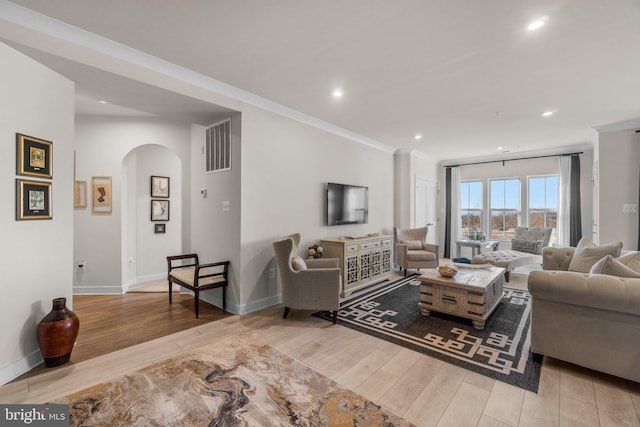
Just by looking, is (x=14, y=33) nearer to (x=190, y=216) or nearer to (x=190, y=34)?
(x=190, y=34)

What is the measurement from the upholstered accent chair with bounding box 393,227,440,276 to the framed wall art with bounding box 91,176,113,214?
198 inches

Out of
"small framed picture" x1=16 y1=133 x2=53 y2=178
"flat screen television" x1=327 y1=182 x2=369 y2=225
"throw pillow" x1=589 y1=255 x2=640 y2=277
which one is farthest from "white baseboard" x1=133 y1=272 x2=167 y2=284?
"throw pillow" x1=589 y1=255 x2=640 y2=277

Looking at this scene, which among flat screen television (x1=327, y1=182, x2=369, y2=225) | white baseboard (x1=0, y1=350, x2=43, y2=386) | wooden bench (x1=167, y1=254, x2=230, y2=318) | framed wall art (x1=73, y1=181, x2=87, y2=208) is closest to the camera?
white baseboard (x1=0, y1=350, x2=43, y2=386)

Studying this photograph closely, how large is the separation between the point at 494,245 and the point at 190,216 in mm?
6226

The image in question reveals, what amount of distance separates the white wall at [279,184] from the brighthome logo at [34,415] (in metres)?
1.80

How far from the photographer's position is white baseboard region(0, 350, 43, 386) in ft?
6.86

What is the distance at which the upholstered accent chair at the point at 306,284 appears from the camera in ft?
10.4

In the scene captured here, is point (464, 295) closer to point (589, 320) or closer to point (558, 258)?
point (589, 320)

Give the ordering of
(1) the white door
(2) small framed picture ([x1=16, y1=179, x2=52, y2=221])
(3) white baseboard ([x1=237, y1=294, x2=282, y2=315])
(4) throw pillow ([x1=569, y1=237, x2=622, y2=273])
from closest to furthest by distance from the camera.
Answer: (2) small framed picture ([x1=16, y1=179, x2=52, y2=221]) < (4) throw pillow ([x1=569, y1=237, x2=622, y2=273]) < (3) white baseboard ([x1=237, y1=294, x2=282, y2=315]) < (1) the white door

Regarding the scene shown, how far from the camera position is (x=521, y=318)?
3.36 metres

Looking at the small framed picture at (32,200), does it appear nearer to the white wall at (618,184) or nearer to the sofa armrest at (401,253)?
the sofa armrest at (401,253)

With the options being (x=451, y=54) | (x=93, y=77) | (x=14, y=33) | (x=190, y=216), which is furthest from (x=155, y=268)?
(x=451, y=54)

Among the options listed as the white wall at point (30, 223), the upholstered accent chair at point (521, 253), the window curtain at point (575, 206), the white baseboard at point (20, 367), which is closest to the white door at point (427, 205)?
the upholstered accent chair at point (521, 253)

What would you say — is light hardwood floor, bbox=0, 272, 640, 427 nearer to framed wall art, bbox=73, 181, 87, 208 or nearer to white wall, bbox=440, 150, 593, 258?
framed wall art, bbox=73, 181, 87, 208
